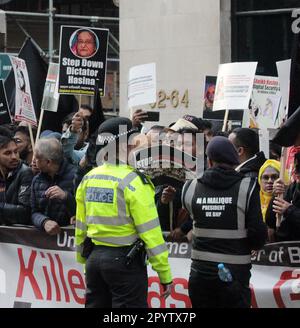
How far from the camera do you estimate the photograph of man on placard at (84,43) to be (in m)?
10.7

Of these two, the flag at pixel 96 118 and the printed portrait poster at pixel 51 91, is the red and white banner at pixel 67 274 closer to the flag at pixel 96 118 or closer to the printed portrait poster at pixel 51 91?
the flag at pixel 96 118

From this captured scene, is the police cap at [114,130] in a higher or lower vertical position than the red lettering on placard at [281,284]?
higher

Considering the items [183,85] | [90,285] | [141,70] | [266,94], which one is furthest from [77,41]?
[183,85]

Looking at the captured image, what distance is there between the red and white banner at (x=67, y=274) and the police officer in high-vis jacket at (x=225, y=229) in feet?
2.43

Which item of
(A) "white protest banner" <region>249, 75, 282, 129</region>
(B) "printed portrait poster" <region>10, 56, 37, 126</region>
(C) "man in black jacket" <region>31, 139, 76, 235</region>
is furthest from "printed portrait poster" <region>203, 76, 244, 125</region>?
(C) "man in black jacket" <region>31, 139, 76, 235</region>

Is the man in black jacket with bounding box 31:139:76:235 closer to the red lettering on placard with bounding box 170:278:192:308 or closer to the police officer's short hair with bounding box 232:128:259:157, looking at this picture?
the red lettering on placard with bounding box 170:278:192:308

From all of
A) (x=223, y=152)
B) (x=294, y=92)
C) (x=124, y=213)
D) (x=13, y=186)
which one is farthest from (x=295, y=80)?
(x=13, y=186)

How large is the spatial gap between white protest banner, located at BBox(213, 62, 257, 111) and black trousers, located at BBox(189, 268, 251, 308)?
387cm

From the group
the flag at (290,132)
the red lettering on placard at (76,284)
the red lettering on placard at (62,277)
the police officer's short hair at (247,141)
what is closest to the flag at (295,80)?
the flag at (290,132)

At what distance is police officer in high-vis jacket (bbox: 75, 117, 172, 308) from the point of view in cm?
632

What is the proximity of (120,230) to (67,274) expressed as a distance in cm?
170

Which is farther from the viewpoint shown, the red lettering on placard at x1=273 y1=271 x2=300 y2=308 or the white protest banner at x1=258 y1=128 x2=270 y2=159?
the white protest banner at x1=258 y1=128 x2=270 y2=159
